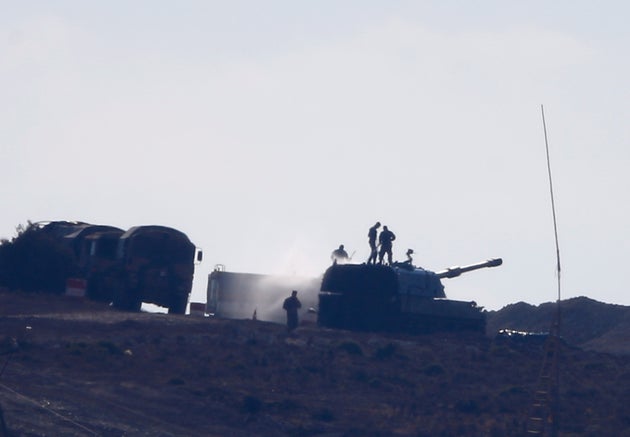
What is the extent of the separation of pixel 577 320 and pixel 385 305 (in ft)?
85.0

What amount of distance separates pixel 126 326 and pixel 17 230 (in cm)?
1560

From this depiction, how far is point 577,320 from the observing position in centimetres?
6650

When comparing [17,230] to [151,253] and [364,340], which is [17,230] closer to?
[151,253]

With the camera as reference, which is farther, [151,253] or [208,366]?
[151,253]

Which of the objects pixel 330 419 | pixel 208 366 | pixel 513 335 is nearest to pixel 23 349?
pixel 208 366

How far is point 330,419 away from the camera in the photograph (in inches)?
1127

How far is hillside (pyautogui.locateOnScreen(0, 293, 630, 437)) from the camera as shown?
2744 cm

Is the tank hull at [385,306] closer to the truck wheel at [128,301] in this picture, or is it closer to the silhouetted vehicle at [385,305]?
the silhouetted vehicle at [385,305]

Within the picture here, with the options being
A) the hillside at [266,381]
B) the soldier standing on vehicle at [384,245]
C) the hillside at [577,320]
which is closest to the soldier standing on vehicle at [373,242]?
the soldier standing on vehicle at [384,245]

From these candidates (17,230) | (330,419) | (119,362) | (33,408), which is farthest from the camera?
(17,230)

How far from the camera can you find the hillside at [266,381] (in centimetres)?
2744

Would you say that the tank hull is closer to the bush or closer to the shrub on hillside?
the bush

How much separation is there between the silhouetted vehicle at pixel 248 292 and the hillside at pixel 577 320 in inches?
415

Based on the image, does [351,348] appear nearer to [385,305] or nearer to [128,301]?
[385,305]
